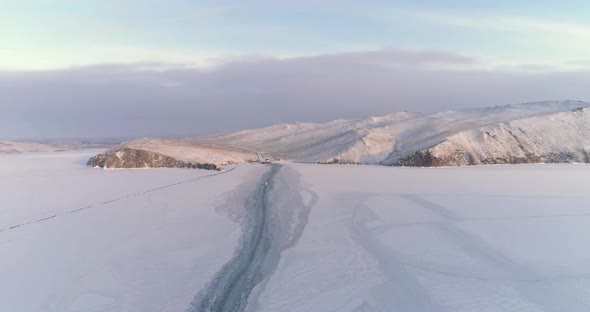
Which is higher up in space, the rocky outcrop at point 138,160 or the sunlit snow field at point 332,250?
the rocky outcrop at point 138,160

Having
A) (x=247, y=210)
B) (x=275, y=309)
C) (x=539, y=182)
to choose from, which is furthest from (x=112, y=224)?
(x=539, y=182)

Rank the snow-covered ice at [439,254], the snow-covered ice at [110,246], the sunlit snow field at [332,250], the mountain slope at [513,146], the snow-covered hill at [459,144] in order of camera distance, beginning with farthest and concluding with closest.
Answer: the snow-covered hill at [459,144]
the mountain slope at [513,146]
the snow-covered ice at [110,246]
the sunlit snow field at [332,250]
the snow-covered ice at [439,254]

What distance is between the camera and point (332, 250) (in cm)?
1266

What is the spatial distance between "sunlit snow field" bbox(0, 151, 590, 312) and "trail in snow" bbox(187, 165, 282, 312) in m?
0.28

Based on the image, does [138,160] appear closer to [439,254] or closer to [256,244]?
[256,244]

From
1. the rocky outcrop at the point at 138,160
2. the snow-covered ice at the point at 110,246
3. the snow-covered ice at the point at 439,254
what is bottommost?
the snow-covered ice at the point at 439,254

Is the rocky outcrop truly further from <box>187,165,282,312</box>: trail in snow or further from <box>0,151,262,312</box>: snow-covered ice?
<box>187,165,282,312</box>: trail in snow

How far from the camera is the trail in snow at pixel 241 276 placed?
9.43m

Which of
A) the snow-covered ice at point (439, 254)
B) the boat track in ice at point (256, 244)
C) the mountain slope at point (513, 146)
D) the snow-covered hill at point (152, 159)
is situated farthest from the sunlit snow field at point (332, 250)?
the snow-covered hill at point (152, 159)

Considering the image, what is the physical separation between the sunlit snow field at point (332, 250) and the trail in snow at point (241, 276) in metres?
0.28

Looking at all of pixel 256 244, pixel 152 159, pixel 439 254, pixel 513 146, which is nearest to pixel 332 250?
pixel 256 244

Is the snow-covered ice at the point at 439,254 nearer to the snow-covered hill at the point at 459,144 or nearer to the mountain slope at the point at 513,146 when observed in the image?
the mountain slope at the point at 513,146

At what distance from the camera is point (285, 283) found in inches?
409

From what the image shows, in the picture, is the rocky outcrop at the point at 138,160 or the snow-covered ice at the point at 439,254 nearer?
the snow-covered ice at the point at 439,254
